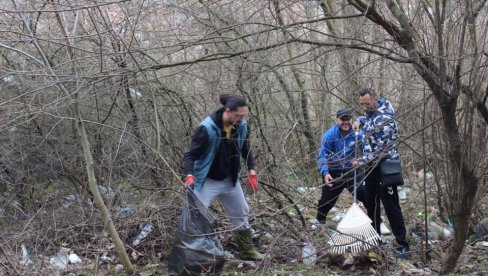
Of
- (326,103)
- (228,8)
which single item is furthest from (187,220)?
(326,103)

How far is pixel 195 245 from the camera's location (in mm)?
5152

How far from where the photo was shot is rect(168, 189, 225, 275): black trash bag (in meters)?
5.14

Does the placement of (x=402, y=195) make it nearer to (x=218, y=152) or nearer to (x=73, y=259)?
(x=218, y=152)

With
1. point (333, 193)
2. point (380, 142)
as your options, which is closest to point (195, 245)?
point (380, 142)

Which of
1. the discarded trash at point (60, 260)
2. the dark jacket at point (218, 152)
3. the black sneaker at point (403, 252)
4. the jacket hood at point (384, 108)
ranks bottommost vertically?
the black sneaker at point (403, 252)

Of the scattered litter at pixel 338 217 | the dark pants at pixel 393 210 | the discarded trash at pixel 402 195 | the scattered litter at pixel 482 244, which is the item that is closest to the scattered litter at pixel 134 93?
the scattered litter at pixel 338 217

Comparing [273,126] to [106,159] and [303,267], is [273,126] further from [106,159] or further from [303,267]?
[303,267]

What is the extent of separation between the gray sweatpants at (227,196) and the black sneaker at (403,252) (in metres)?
1.48

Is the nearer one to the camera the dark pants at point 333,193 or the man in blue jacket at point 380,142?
the man in blue jacket at point 380,142

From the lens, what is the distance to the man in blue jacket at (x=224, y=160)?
210 inches

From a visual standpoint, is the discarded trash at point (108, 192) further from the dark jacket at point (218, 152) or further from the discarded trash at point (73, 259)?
the dark jacket at point (218, 152)

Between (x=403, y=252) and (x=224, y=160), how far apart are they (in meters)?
1.95

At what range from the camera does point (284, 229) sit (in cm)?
575

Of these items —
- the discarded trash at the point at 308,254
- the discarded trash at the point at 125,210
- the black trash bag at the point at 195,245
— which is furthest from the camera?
the discarded trash at the point at 125,210
